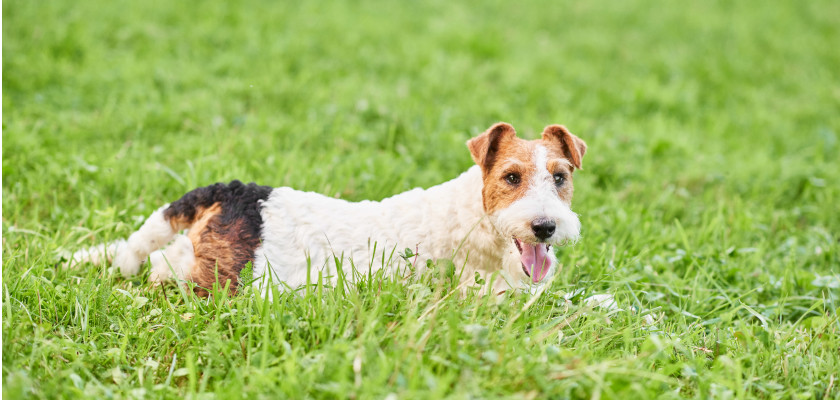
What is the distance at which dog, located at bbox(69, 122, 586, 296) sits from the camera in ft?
12.1

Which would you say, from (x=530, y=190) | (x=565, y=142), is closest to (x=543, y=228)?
(x=530, y=190)

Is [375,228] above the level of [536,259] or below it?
above

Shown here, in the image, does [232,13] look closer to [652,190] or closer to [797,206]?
[652,190]

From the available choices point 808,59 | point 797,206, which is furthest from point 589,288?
point 808,59

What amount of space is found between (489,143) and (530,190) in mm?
394

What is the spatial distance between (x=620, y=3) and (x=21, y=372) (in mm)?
11448

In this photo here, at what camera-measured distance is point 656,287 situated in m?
4.71

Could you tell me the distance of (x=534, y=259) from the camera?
3650mm

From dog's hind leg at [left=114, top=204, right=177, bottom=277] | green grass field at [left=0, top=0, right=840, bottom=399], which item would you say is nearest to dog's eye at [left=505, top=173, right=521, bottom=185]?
green grass field at [left=0, top=0, right=840, bottom=399]

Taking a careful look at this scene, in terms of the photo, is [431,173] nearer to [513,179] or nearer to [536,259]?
[513,179]

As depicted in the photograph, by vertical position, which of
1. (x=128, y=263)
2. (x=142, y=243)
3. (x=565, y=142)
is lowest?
(x=128, y=263)

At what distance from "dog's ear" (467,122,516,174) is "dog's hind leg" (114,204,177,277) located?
77.3 inches

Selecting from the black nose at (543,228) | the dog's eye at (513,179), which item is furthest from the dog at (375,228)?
the black nose at (543,228)

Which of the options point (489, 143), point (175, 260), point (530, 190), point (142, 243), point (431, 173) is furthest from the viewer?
point (431, 173)
